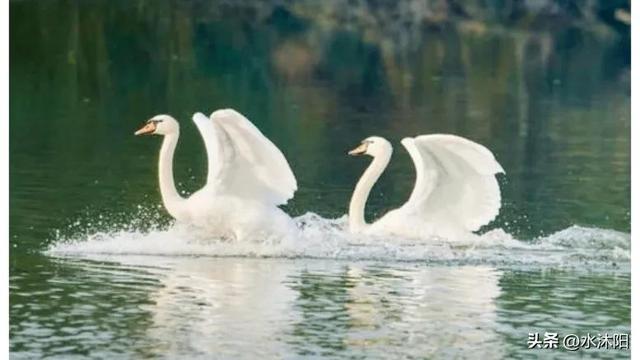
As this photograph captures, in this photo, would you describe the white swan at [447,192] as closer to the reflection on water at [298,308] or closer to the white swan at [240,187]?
the reflection on water at [298,308]

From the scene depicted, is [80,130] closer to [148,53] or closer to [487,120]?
[148,53]

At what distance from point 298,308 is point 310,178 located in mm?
2376

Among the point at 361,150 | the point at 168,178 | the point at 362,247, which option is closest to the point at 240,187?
the point at 168,178

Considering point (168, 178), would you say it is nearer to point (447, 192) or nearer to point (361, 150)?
point (361, 150)

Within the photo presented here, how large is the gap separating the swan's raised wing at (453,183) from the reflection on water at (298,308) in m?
0.48

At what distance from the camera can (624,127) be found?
15195 mm

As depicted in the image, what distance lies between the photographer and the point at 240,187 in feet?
42.7

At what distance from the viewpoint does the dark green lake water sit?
11.9m

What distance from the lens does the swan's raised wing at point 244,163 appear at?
1288cm

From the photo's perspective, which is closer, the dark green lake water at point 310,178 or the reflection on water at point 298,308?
the reflection on water at point 298,308

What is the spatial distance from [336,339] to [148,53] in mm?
5673

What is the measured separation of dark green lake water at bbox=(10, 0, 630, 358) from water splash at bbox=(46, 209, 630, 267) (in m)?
0.02

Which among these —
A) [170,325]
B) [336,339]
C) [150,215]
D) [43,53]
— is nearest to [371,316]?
[336,339]

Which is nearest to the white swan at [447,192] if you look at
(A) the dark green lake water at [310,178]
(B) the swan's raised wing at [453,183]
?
(B) the swan's raised wing at [453,183]
